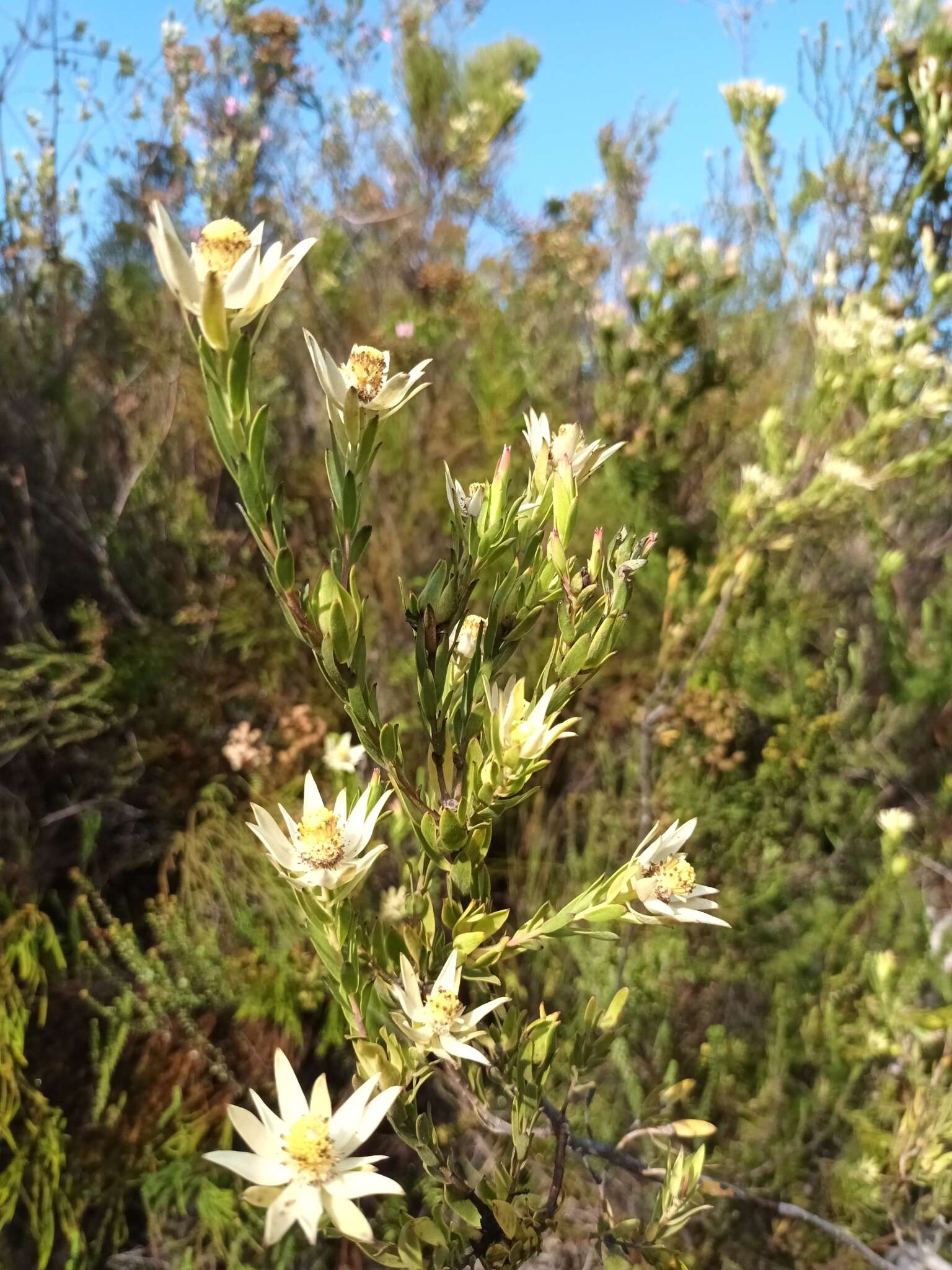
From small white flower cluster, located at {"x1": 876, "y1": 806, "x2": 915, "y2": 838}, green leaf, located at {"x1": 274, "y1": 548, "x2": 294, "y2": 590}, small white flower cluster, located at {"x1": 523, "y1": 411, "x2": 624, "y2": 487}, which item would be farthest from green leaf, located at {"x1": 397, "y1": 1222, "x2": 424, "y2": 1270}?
small white flower cluster, located at {"x1": 876, "y1": 806, "x2": 915, "y2": 838}

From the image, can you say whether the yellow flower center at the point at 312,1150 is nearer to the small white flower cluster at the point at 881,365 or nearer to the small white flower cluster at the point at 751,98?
the small white flower cluster at the point at 881,365

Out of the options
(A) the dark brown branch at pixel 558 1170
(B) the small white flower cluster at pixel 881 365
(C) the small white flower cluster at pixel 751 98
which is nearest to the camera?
(A) the dark brown branch at pixel 558 1170

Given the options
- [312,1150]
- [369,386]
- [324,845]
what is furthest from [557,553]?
[312,1150]

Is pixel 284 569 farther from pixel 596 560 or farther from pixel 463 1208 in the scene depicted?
pixel 463 1208

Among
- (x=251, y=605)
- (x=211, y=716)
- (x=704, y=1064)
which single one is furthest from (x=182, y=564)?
(x=704, y=1064)

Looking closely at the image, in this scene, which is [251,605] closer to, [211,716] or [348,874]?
[211,716]

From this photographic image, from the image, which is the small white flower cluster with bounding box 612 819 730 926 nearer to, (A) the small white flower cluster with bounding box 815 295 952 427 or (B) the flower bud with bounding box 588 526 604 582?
(B) the flower bud with bounding box 588 526 604 582

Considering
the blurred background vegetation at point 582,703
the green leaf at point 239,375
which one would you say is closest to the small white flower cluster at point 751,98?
the blurred background vegetation at point 582,703
